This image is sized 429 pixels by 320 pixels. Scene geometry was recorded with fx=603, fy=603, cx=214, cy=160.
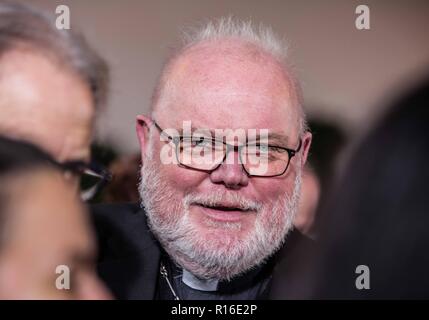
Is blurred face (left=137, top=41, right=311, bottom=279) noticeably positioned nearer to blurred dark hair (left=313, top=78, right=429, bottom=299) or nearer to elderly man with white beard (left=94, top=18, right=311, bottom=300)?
elderly man with white beard (left=94, top=18, right=311, bottom=300)

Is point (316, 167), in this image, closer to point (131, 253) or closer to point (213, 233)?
point (213, 233)

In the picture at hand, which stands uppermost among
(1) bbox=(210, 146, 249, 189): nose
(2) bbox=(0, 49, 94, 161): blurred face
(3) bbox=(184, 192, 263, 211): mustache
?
(2) bbox=(0, 49, 94, 161): blurred face

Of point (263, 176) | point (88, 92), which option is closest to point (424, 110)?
point (263, 176)

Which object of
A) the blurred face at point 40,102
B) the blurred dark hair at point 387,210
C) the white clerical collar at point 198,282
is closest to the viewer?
the blurred dark hair at point 387,210

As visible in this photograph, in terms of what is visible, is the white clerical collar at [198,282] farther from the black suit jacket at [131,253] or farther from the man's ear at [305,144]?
the man's ear at [305,144]

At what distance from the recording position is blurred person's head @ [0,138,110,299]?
963 mm

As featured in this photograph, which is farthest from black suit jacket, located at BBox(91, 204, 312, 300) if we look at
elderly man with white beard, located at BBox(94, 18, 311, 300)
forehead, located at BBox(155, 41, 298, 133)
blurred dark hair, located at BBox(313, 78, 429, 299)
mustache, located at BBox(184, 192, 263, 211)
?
blurred dark hair, located at BBox(313, 78, 429, 299)

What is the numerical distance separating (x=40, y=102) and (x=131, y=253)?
0.33m

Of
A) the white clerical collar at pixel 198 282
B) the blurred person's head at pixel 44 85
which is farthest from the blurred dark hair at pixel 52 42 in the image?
the white clerical collar at pixel 198 282

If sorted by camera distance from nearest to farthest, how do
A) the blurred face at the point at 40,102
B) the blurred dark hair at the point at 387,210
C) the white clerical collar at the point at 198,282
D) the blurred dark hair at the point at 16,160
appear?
the blurred dark hair at the point at 387,210, the blurred dark hair at the point at 16,160, the blurred face at the point at 40,102, the white clerical collar at the point at 198,282

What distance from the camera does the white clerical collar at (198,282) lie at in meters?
1.17

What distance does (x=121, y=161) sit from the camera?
1.23 metres

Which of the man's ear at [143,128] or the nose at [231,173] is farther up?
the man's ear at [143,128]

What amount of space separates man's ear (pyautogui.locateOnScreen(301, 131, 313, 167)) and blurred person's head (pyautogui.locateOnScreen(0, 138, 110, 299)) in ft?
1.47
